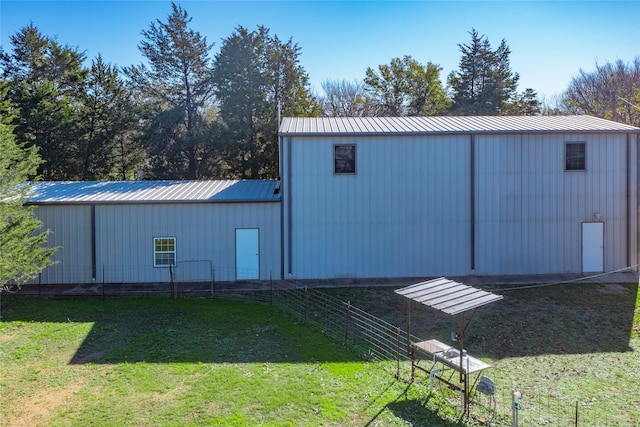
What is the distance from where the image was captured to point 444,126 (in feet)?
52.3

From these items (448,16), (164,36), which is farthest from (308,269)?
(164,36)

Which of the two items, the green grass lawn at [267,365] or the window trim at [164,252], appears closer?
the green grass lawn at [267,365]

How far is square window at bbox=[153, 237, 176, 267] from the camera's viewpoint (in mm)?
14859

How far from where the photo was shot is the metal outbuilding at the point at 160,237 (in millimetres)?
14773

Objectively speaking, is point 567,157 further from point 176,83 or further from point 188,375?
point 176,83

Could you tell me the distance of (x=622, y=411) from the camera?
6910 millimetres

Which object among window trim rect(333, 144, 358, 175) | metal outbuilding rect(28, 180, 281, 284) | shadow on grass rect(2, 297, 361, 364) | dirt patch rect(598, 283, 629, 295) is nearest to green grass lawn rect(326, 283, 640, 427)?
dirt patch rect(598, 283, 629, 295)

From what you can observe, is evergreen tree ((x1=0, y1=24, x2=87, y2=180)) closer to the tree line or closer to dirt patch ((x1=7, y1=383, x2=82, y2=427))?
the tree line

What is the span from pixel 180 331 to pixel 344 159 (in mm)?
7811

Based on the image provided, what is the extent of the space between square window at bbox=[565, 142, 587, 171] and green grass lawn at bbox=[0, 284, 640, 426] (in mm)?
4958

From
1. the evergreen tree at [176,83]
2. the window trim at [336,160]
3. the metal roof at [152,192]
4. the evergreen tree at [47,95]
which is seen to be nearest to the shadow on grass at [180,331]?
the metal roof at [152,192]

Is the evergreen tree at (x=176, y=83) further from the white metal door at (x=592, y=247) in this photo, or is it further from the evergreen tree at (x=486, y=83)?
the white metal door at (x=592, y=247)

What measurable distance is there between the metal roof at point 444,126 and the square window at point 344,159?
55 cm

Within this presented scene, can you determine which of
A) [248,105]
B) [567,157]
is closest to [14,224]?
[567,157]
